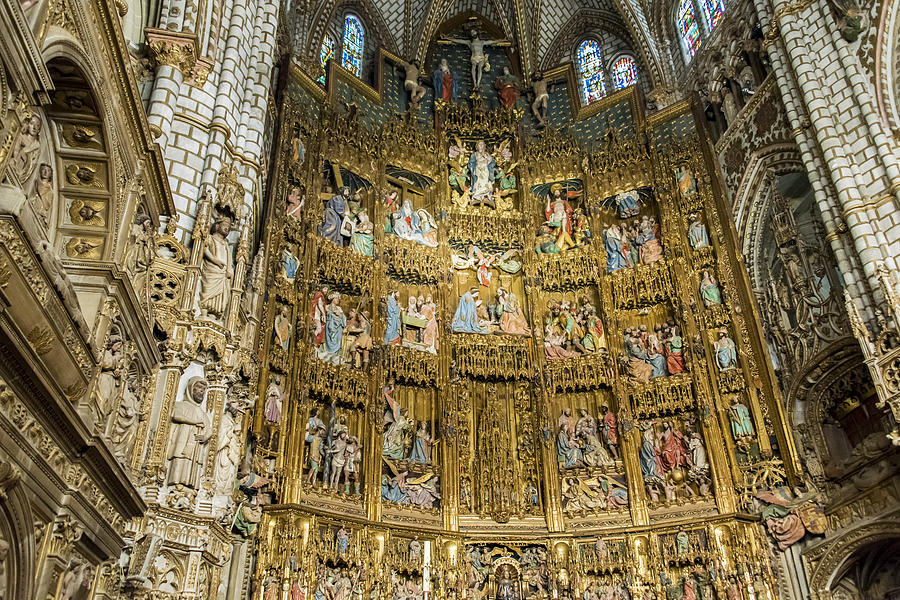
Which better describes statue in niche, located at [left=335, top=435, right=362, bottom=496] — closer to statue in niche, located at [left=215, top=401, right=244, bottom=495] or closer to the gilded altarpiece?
the gilded altarpiece

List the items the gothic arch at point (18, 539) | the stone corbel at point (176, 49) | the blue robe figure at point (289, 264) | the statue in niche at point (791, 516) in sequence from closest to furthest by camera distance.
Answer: the gothic arch at point (18, 539) → the stone corbel at point (176, 49) → the statue in niche at point (791, 516) → the blue robe figure at point (289, 264)

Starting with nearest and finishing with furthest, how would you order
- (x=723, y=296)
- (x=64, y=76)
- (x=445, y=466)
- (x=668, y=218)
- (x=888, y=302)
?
(x=64, y=76)
(x=888, y=302)
(x=445, y=466)
(x=723, y=296)
(x=668, y=218)

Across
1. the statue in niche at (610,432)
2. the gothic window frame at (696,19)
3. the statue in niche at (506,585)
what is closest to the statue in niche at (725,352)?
the statue in niche at (610,432)

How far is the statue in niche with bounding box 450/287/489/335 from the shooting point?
18.4 metres

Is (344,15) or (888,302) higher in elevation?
(344,15)

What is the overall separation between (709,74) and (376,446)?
41.5 ft

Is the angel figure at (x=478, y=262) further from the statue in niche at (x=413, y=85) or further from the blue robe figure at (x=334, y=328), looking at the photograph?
the statue in niche at (x=413, y=85)

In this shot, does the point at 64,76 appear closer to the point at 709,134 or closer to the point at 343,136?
the point at 343,136

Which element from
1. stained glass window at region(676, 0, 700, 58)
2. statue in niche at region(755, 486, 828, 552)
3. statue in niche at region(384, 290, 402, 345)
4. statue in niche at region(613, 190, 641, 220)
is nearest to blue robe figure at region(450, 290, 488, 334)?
statue in niche at region(384, 290, 402, 345)

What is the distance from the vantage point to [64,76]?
795 cm

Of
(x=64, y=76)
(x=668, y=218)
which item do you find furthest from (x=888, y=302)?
(x=64, y=76)

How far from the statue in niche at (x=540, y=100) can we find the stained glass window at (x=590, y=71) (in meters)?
1.21

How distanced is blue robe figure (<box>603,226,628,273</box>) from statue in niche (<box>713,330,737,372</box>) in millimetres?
3069

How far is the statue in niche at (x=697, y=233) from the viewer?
60.6ft
